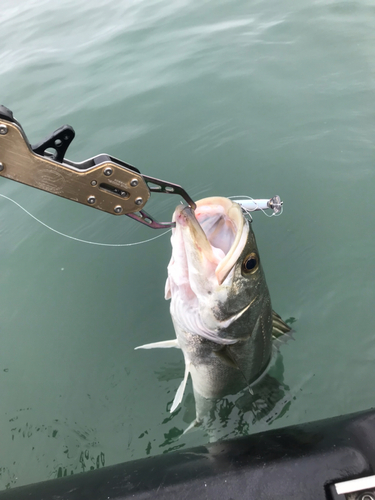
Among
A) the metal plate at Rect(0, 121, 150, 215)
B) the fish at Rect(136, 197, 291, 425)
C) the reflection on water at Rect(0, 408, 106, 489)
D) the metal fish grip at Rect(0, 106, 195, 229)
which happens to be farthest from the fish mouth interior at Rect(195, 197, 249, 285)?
the reflection on water at Rect(0, 408, 106, 489)

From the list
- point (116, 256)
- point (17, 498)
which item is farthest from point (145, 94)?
point (17, 498)

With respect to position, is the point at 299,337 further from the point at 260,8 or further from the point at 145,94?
the point at 260,8

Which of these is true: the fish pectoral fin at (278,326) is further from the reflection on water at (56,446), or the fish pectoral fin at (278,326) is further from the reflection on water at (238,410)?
the reflection on water at (56,446)

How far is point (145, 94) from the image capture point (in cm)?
738

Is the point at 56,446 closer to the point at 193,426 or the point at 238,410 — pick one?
the point at 193,426

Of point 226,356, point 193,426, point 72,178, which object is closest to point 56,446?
point 193,426

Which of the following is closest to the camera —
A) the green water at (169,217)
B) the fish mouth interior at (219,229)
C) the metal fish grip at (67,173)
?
the metal fish grip at (67,173)

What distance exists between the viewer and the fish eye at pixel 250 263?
2614 millimetres

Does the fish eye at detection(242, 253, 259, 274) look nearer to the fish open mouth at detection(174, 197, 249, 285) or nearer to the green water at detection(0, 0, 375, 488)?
the fish open mouth at detection(174, 197, 249, 285)

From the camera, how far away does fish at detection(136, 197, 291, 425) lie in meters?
2.54

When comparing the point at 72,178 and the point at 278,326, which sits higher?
the point at 72,178

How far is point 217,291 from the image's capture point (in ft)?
8.65

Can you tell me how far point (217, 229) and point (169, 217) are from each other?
8.73 feet

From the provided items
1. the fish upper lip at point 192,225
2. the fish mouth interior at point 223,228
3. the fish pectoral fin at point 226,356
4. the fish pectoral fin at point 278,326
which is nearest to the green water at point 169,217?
the fish pectoral fin at point 278,326
